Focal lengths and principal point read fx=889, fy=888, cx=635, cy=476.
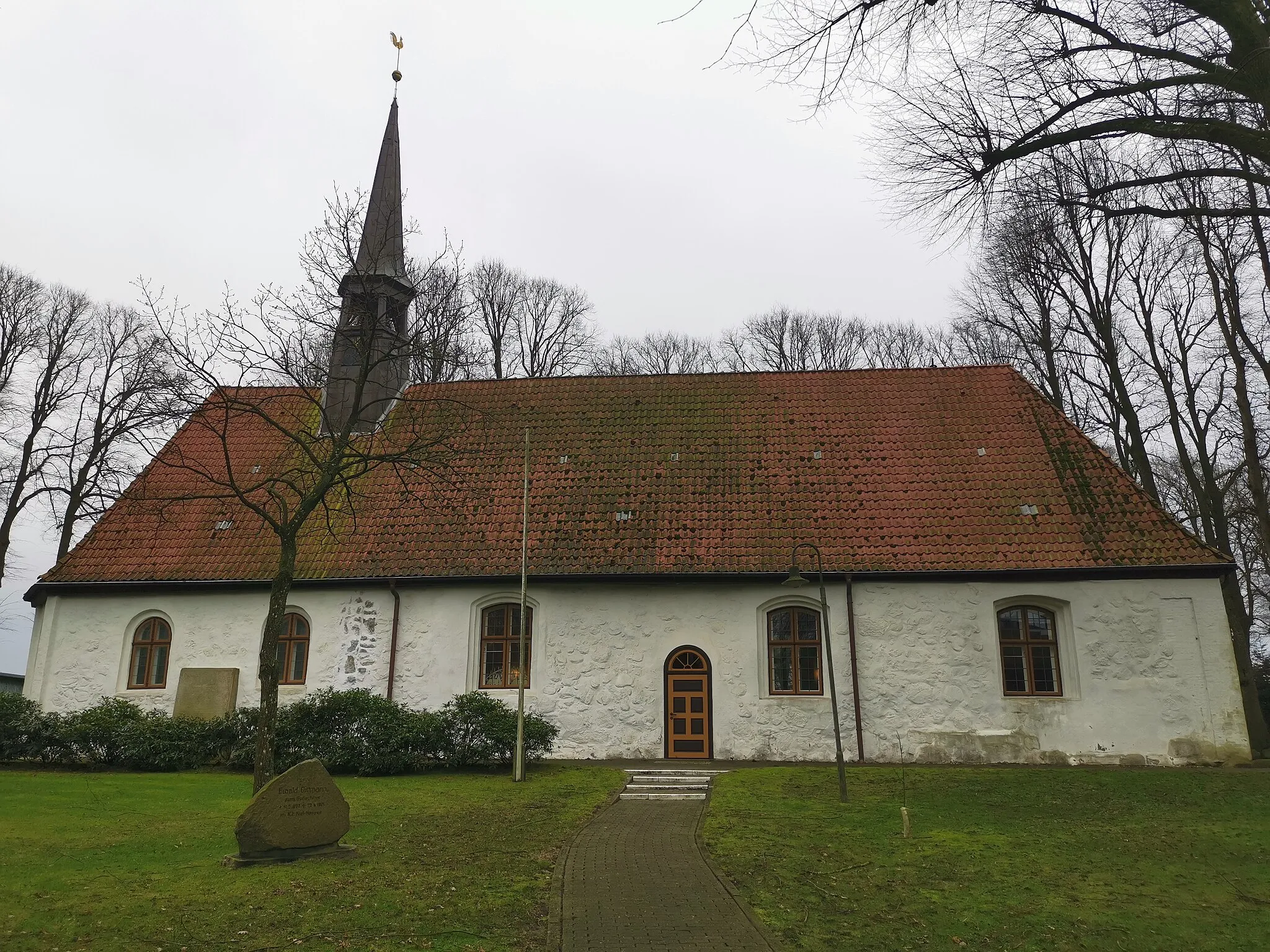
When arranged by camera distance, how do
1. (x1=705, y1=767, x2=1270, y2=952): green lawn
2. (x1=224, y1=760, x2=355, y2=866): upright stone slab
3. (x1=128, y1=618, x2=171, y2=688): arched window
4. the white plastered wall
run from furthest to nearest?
(x1=128, y1=618, x2=171, y2=688): arched window
the white plastered wall
(x1=224, y1=760, x2=355, y2=866): upright stone slab
(x1=705, y1=767, x2=1270, y2=952): green lawn

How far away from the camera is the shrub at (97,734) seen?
14.5 metres

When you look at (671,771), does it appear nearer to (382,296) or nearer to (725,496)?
(725,496)

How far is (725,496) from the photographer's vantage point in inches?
664

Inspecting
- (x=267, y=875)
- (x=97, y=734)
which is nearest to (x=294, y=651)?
(x=97, y=734)

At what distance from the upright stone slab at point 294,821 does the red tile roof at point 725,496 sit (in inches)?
308

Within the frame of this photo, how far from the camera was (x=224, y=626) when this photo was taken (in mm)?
16438

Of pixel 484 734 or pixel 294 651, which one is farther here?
pixel 294 651

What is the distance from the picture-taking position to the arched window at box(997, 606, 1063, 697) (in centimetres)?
1485

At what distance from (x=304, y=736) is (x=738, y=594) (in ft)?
24.3

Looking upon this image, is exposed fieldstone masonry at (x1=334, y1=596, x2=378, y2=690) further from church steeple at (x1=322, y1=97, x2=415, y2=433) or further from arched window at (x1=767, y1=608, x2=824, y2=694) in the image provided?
arched window at (x1=767, y1=608, x2=824, y2=694)

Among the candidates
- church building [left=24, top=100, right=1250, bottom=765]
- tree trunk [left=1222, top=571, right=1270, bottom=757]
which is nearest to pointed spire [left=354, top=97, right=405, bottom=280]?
church building [left=24, top=100, right=1250, bottom=765]

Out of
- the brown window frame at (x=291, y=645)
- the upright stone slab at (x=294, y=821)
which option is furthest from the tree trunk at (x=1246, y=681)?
the brown window frame at (x=291, y=645)

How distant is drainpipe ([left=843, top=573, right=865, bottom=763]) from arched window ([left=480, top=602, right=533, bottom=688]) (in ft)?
18.2

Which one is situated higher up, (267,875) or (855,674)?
(855,674)
